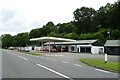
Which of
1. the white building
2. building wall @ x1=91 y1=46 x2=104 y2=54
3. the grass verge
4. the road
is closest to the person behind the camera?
the road

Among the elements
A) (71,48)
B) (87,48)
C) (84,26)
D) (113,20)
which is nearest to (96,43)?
(87,48)

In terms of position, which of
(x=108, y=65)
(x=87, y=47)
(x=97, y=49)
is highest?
(x=87, y=47)

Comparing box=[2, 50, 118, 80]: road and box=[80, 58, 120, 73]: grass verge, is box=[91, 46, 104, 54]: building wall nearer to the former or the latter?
box=[80, 58, 120, 73]: grass verge

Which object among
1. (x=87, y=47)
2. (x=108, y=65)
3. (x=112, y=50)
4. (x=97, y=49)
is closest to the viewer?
(x=108, y=65)

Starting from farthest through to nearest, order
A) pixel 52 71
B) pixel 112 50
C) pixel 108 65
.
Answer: pixel 112 50
pixel 108 65
pixel 52 71

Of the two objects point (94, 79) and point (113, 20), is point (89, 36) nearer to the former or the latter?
point (113, 20)

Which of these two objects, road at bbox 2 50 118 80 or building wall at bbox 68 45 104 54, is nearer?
road at bbox 2 50 118 80

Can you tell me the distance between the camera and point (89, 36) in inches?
5012

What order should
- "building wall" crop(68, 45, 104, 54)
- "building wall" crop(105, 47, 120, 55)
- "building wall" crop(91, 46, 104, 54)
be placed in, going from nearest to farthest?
"building wall" crop(105, 47, 120, 55) < "building wall" crop(91, 46, 104, 54) < "building wall" crop(68, 45, 104, 54)

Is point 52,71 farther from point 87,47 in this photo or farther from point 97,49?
point 87,47

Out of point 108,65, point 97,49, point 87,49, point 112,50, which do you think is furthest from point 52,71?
point 87,49

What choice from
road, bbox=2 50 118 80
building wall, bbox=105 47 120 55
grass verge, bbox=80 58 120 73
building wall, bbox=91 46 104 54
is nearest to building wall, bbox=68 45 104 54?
building wall, bbox=91 46 104 54

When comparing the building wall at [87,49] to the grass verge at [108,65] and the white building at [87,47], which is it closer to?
the white building at [87,47]

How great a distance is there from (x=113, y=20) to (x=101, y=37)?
61936 mm
